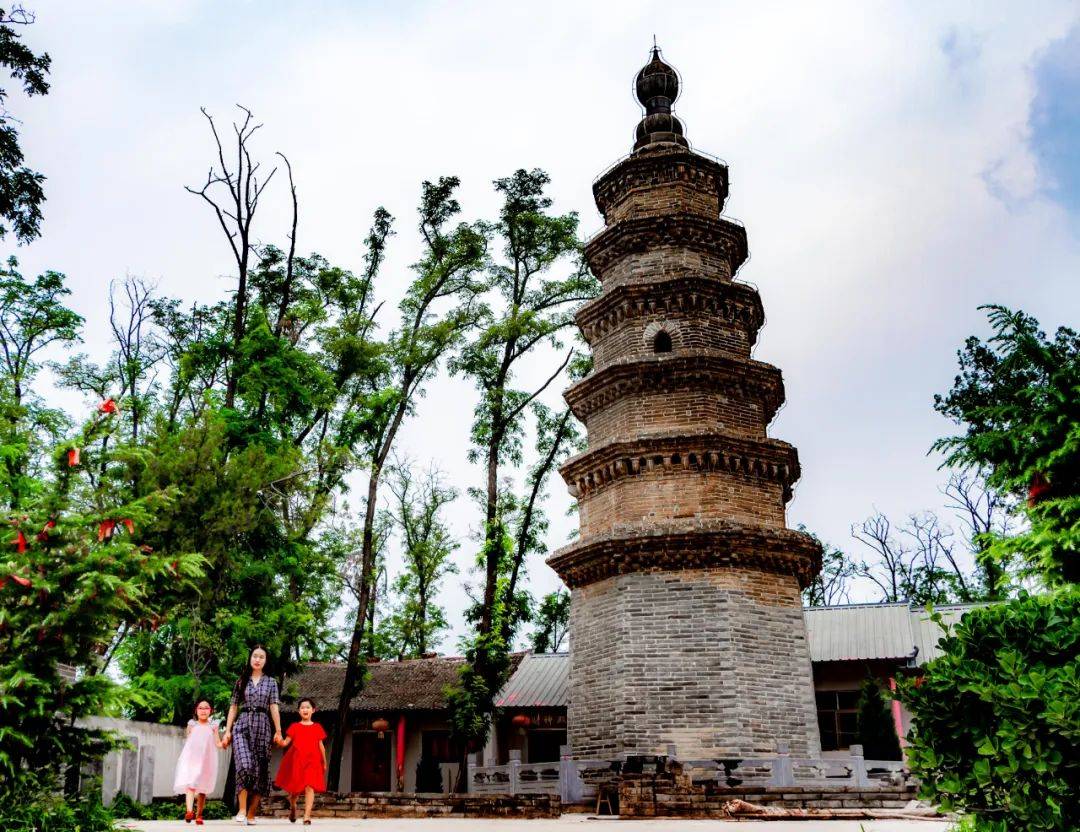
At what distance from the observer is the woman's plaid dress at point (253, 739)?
8.70 meters

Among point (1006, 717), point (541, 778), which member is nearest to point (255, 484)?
point (541, 778)

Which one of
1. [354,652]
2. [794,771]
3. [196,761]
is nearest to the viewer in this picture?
[196,761]

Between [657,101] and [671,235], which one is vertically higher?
[657,101]

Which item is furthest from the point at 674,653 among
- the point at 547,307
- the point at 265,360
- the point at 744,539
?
the point at 547,307

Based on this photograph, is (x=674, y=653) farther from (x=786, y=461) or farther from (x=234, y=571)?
(x=234, y=571)

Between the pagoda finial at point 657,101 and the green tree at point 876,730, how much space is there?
1186cm

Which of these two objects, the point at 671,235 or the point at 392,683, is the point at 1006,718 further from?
the point at 392,683

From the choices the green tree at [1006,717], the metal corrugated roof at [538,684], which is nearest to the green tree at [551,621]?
the metal corrugated roof at [538,684]

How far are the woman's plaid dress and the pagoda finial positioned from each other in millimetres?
14433

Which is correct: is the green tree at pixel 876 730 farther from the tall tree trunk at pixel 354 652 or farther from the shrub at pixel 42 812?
the shrub at pixel 42 812

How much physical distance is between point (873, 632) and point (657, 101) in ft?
44.4

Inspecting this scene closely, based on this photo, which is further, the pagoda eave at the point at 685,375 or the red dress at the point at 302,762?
the pagoda eave at the point at 685,375

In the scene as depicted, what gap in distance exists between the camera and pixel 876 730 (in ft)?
56.8

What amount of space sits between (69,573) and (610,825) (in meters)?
6.88
